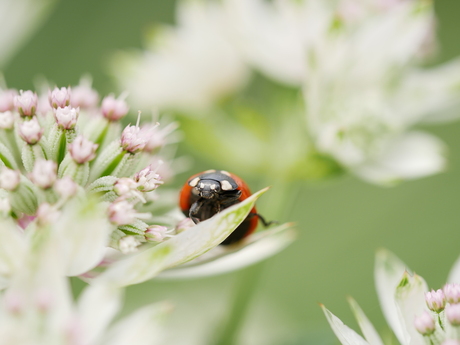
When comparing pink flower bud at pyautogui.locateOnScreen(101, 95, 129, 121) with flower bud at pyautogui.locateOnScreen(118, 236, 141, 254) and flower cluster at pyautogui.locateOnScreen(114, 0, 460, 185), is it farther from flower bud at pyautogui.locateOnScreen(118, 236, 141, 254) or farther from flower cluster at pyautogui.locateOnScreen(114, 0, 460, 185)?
flower cluster at pyautogui.locateOnScreen(114, 0, 460, 185)

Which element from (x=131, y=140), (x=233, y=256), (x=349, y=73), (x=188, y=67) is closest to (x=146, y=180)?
(x=131, y=140)

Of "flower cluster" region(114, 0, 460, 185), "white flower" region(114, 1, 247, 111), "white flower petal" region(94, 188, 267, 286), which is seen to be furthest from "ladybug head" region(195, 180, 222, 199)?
"white flower" region(114, 1, 247, 111)

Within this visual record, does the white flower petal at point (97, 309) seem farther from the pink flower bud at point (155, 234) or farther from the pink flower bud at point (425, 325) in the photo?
the pink flower bud at point (425, 325)

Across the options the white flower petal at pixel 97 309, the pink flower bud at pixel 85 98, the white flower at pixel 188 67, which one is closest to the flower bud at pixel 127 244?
the white flower petal at pixel 97 309

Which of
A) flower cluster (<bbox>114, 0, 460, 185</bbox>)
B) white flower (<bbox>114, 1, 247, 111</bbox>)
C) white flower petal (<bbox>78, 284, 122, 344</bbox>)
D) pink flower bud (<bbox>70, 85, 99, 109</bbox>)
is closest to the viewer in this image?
white flower petal (<bbox>78, 284, 122, 344</bbox>)

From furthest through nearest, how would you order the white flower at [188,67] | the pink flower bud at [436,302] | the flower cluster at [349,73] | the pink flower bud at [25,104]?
1. the white flower at [188,67]
2. the flower cluster at [349,73]
3. the pink flower bud at [25,104]
4. the pink flower bud at [436,302]

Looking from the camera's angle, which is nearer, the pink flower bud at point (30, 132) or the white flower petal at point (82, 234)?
the white flower petal at point (82, 234)

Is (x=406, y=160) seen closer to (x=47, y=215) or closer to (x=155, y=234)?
(x=155, y=234)
